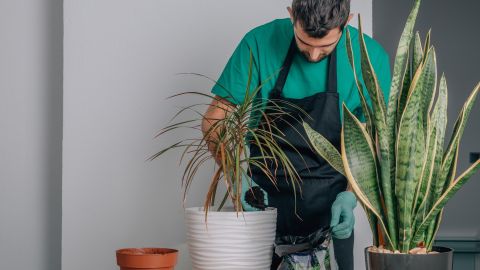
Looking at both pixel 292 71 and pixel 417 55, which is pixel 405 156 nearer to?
pixel 417 55

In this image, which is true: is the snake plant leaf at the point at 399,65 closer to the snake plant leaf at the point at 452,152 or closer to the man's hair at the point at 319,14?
the snake plant leaf at the point at 452,152

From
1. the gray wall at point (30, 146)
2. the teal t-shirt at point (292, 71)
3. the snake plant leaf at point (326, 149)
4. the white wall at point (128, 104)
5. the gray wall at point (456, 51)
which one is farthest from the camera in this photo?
the gray wall at point (456, 51)

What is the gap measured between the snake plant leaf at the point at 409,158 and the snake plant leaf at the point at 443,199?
22mm

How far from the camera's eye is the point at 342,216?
1605mm

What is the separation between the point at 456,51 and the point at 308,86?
11.7 ft

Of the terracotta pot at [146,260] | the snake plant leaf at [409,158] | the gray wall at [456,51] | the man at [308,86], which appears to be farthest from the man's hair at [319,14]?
the gray wall at [456,51]

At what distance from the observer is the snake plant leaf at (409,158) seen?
4.23 feet

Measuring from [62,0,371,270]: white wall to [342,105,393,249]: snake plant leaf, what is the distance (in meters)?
1.13

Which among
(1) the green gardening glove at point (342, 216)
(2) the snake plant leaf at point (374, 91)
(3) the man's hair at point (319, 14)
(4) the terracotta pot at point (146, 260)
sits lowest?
(4) the terracotta pot at point (146, 260)

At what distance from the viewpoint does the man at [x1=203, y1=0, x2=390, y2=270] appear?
1648 mm

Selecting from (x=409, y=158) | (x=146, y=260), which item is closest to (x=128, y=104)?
(x=146, y=260)

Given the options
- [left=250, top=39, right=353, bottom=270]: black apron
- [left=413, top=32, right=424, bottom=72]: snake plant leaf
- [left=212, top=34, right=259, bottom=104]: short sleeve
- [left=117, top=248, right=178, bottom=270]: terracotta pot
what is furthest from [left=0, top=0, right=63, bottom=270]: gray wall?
[left=413, top=32, right=424, bottom=72]: snake plant leaf

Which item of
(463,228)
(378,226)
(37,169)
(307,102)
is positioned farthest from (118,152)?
(463,228)

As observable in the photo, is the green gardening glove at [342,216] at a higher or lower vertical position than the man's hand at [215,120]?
lower
